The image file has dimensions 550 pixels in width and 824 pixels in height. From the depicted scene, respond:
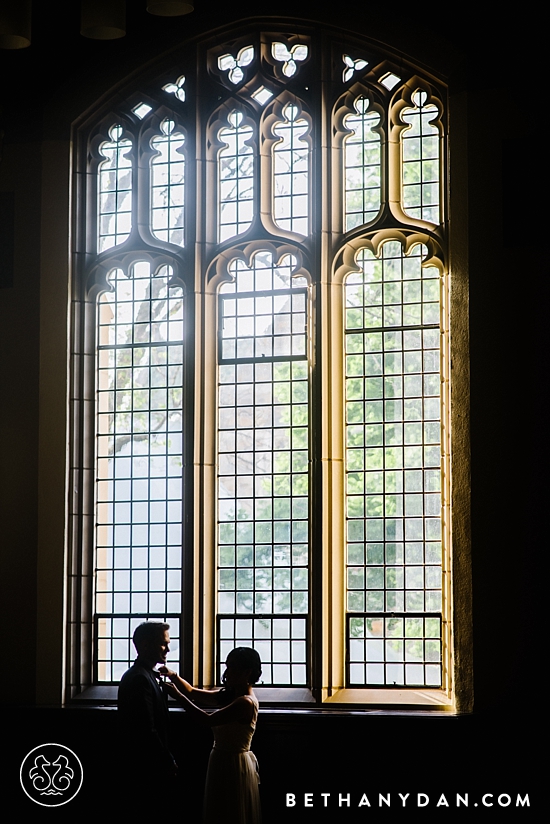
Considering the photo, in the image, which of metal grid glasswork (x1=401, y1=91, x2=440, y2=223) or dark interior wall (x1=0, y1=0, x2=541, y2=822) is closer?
dark interior wall (x1=0, y1=0, x2=541, y2=822)

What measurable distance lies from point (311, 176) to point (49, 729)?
14.6 feet

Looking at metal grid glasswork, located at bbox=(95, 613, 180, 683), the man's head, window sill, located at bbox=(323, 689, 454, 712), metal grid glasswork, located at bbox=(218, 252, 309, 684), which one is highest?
metal grid glasswork, located at bbox=(218, 252, 309, 684)

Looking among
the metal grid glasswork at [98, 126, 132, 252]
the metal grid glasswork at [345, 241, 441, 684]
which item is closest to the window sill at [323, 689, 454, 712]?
the metal grid glasswork at [345, 241, 441, 684]

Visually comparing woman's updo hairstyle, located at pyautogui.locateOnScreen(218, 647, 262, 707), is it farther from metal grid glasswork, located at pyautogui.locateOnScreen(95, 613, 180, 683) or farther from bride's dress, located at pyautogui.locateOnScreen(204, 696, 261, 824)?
metal grid glasswork, located at pyautogui.locateOnScreen(95, 613, 180, 683)

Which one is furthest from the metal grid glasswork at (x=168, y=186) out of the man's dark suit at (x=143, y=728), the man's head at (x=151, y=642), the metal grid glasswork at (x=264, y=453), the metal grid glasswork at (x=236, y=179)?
the man's dark suit at (x=143, y=728)

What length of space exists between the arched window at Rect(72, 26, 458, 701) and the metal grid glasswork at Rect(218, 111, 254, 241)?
0.02 m

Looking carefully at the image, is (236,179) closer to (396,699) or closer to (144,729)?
(396,699)

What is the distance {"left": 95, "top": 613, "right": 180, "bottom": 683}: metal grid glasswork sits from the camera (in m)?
7.66

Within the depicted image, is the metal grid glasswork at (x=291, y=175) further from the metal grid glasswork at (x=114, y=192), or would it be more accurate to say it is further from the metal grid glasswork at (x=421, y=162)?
the metal grid glasswork at (x=114, y=192)

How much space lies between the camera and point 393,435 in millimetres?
7445

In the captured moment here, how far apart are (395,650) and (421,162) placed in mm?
3556

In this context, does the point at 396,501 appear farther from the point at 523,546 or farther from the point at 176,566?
the point at 176,566

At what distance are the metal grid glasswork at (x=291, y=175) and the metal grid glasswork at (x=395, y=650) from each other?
9.75 ft

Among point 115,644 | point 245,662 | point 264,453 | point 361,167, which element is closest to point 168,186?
point 361,167
